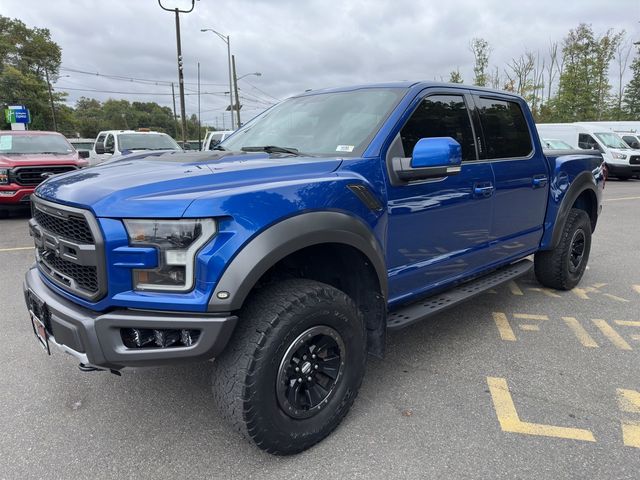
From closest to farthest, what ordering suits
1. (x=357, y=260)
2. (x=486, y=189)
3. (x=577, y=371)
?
(x=357, y=260) < (x=577, y=371) < (x=486, y=189)

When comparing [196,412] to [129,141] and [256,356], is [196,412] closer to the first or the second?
[256,356]

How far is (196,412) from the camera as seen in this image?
8.97 feet

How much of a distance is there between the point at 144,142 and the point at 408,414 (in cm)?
1189

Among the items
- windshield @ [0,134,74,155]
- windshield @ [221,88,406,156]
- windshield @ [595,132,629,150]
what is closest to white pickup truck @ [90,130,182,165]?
windshield @ [0,134,74,155]

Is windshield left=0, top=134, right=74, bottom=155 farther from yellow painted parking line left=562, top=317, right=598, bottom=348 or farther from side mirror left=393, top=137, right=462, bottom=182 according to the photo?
yellow painted parking line left=562, top=317, right=598, bottom=348

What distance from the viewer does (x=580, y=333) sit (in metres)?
3.85

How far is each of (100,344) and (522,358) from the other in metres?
2.77

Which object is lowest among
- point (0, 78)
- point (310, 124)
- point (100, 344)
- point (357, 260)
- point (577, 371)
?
point (577, 371)

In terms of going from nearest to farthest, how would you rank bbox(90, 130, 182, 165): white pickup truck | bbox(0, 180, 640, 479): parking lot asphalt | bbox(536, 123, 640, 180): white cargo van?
bbox(0, 180, 640, 479): parking lot asphalt
bbox(90, 130, 182, 165): white pickup truck
bbox(536, 123, 640, 180): white cargo van

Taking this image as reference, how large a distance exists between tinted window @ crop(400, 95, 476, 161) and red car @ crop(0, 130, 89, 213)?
8.06 metres

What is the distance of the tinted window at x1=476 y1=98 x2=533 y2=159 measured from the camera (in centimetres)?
367

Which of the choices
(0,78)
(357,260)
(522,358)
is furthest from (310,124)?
(0,78)

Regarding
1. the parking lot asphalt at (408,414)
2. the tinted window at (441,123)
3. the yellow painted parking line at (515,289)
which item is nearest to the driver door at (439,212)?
the tinted window at (441,123)

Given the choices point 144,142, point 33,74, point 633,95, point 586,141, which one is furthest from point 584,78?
point 33,74
